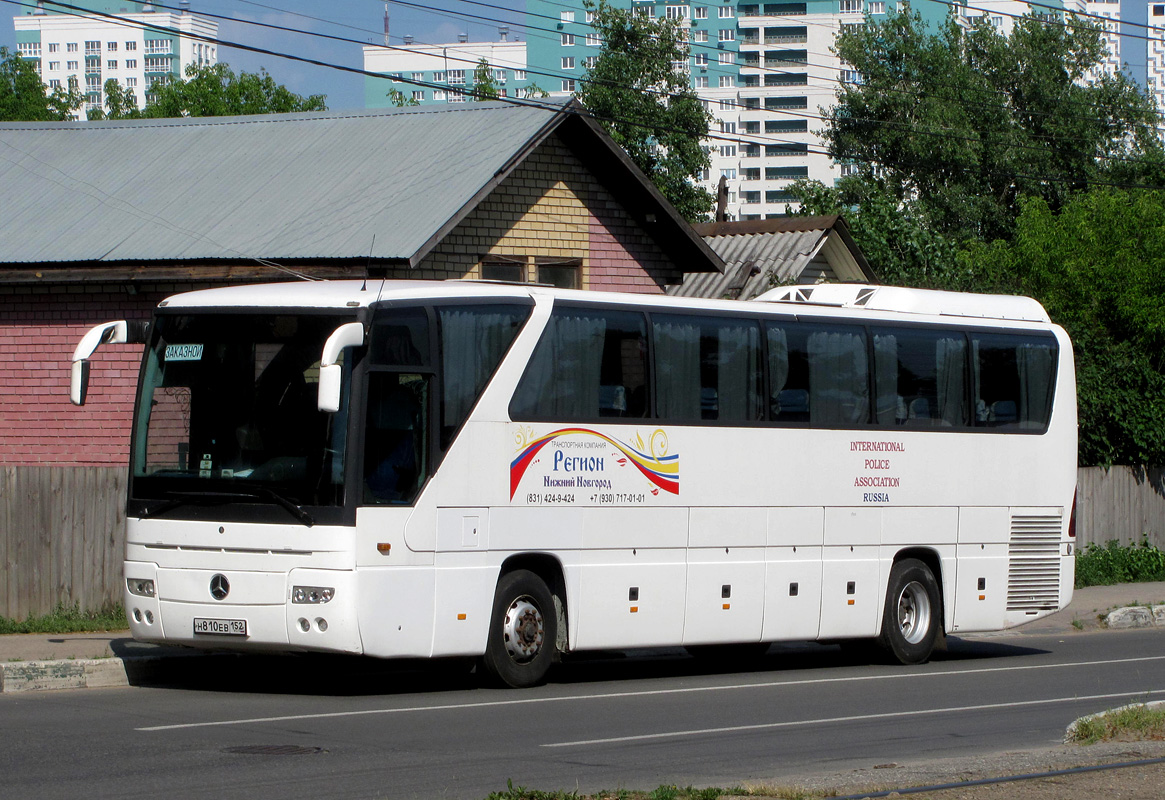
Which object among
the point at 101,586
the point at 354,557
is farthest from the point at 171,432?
the point at 101,586

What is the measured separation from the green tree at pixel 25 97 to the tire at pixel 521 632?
56.3 meters

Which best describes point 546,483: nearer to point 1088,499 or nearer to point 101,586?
point 101,586

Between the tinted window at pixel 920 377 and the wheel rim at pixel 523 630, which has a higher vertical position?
the tinted window at pixel 920 377

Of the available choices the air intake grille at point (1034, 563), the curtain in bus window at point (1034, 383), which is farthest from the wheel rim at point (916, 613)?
the curtain in bus window at point (1034, 383)

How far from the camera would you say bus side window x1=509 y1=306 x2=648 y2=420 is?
1352 centimetres

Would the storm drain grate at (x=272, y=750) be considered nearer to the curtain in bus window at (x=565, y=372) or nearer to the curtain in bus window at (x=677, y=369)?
the curtain in bus window at (x=565, y=372)

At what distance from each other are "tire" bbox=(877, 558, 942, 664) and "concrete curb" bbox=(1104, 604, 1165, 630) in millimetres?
5116

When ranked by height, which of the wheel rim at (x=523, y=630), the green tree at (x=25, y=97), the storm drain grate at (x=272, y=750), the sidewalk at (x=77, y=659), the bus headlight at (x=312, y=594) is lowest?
the sidewalk at (x=77, y=659)

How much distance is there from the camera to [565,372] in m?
13.7

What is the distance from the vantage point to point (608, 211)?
22.8 meters

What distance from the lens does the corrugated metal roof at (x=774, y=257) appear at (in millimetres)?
30234

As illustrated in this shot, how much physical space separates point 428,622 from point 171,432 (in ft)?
8.05

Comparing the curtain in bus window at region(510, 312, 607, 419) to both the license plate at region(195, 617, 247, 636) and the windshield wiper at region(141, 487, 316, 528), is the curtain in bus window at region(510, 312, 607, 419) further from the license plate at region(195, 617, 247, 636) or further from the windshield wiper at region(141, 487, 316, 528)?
the license plate at region(195, 617, 247, 636)

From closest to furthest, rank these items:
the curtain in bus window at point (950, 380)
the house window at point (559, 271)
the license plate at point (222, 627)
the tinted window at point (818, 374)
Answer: the license plate at point (222, 627) → the tinted window at point (818, 374) → the curtain in bus window at point (950, 380) → the house window at point (559, 271)
